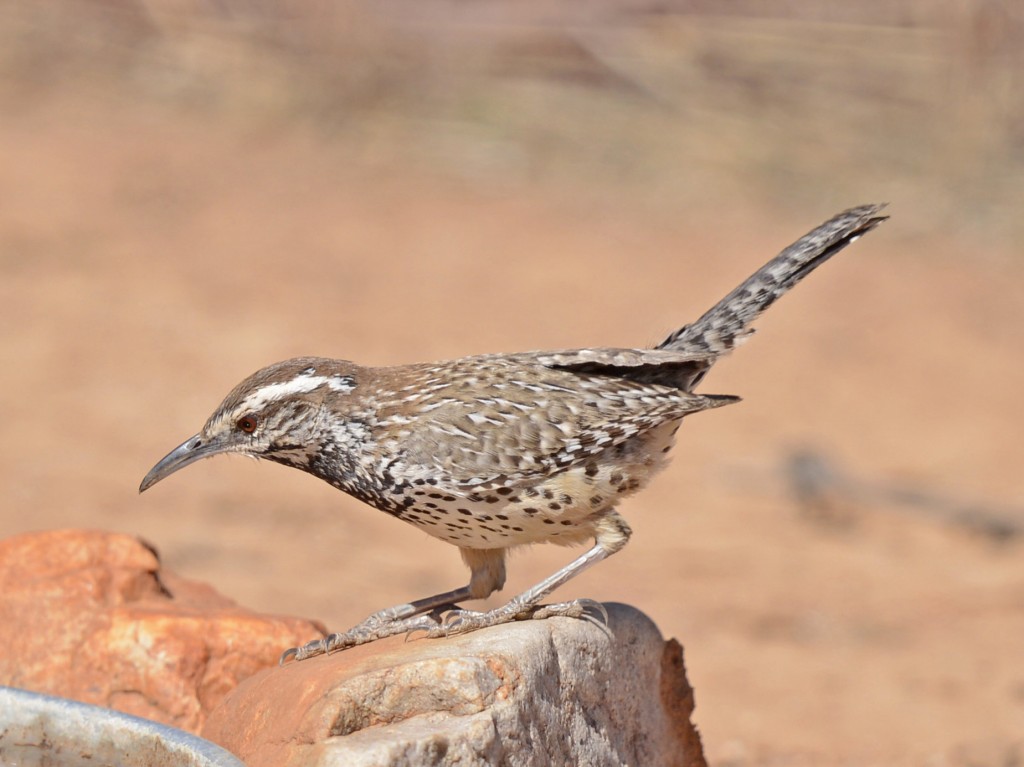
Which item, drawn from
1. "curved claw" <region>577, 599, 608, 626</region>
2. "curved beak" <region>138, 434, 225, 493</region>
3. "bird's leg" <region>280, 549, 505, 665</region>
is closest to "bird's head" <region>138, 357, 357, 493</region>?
"curved beak" <region>138, 434, 225, 493</region>

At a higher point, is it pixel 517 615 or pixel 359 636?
pixel 517 615

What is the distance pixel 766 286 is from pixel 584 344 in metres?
6.61

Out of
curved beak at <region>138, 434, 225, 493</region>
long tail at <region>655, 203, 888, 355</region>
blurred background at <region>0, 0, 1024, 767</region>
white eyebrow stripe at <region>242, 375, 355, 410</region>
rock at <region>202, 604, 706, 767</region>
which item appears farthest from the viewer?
blurred background at <region>0, 0, 1024, 767</region>

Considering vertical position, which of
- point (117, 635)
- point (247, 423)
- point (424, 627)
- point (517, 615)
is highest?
point (247, 423)

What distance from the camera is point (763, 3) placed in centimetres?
1543

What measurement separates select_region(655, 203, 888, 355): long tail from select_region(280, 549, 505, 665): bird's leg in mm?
956

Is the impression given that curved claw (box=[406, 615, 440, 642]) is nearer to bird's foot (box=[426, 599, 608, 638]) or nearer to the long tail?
bird's foot (box=[426, 599, 608, 638])

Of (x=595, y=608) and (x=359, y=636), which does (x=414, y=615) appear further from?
(x=595, y=608)

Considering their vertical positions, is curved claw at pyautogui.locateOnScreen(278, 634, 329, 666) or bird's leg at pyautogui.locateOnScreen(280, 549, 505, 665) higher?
bird's leg at pyautogui.locateOnScreen(280, 549, 505, 665)

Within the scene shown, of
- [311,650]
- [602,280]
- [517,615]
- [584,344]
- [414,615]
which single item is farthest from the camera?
[602,280]

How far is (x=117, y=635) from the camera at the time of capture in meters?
4.64

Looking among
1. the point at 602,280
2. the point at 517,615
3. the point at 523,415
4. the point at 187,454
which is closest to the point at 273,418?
the point at 187,454

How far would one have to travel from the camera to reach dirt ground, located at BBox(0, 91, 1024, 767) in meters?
8.26

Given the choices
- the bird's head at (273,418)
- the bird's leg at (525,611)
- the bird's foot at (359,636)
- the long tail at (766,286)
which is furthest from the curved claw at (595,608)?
the long tail at (766,286)
